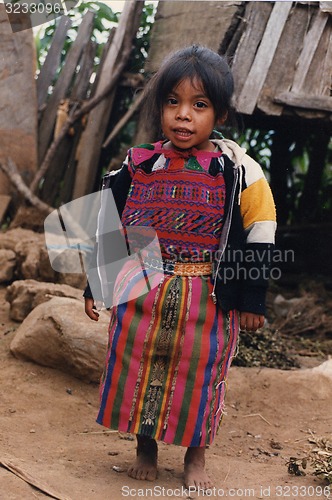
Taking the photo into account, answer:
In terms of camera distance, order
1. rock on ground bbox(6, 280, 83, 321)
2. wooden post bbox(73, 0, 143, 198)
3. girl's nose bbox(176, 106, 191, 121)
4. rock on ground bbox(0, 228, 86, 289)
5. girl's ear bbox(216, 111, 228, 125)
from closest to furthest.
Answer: girl's nose bbox(176, 106, 191, 121) < girl's ear bbox(216, 111, 228, 125) < rock on ground bbox(6, 280, 83, 321) < rock on ground bbox(0, 228, 86, 289) < wooden post bbox(73, 0, 143, 198)

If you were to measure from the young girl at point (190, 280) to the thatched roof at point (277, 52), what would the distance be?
6.98 ft

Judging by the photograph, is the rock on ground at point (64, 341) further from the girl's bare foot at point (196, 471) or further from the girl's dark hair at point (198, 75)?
the girl's dark hair at point (198, 75)

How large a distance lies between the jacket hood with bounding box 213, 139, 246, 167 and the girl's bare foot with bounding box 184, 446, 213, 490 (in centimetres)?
103

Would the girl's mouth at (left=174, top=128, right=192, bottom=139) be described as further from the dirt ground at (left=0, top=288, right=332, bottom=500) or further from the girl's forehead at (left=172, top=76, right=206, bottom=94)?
the dirt ground at (left=0, top=288, right=332, bottom=500)

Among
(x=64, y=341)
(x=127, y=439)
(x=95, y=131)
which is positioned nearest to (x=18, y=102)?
(x=95, y=131)

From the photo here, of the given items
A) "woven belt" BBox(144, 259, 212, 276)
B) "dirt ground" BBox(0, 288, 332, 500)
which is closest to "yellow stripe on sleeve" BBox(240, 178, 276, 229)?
"woven belt" BBox(144, 259, 212, 276)

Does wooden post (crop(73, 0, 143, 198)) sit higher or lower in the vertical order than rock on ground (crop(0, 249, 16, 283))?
higher

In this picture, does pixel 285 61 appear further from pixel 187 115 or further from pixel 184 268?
pixel 184 268

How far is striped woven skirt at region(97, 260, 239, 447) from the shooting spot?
2.36 metres

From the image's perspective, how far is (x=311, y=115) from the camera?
443 centimetres

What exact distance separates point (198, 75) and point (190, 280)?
0.70 m

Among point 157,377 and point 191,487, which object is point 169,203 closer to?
point 157,377

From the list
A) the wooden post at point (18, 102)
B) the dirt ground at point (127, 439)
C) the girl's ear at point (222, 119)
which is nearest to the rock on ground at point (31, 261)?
the dirt ground at point (127, 439)

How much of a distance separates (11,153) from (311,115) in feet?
7.55
